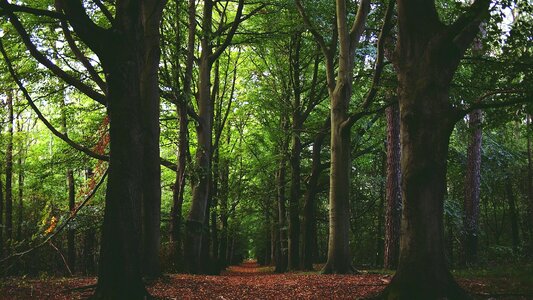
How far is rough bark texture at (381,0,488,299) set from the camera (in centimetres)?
545

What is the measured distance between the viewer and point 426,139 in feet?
18.5

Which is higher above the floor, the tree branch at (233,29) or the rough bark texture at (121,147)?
the tree branch at (233,29)

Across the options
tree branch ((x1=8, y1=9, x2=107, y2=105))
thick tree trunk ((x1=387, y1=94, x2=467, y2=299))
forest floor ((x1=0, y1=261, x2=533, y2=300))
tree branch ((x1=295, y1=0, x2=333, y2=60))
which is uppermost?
tree branch ((x1=295, y1=0, x2=333, y2=60))

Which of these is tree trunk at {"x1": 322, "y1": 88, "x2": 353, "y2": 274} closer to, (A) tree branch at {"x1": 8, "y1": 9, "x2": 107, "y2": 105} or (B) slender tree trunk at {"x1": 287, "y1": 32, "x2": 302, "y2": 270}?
(B) slender tree trunk at {"x1": 287, "y1": 32, "x2": 302, "y2": 270}

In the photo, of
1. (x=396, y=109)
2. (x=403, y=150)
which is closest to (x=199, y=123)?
(x=396, y=109)

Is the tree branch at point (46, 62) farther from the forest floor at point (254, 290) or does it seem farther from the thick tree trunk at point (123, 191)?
the forest floor at point (254, 290)

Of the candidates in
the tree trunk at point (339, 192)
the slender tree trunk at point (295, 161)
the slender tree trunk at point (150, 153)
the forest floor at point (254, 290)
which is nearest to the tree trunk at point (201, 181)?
the slender tree trunk at point (150, 153)

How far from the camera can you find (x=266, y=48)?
19.6 m

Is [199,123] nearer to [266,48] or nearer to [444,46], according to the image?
[266,48]

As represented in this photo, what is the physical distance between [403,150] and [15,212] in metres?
A: 23.8

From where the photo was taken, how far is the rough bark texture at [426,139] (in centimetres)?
545

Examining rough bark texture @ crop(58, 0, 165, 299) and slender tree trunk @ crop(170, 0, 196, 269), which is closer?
rough bark texture @ crop(58, 0, 165, 299)

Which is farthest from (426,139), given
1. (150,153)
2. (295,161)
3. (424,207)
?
(295,161)

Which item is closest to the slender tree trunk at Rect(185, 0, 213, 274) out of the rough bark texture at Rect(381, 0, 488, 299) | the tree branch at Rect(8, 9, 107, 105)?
the tree branch at Rect(8, 9, 107, 105)
